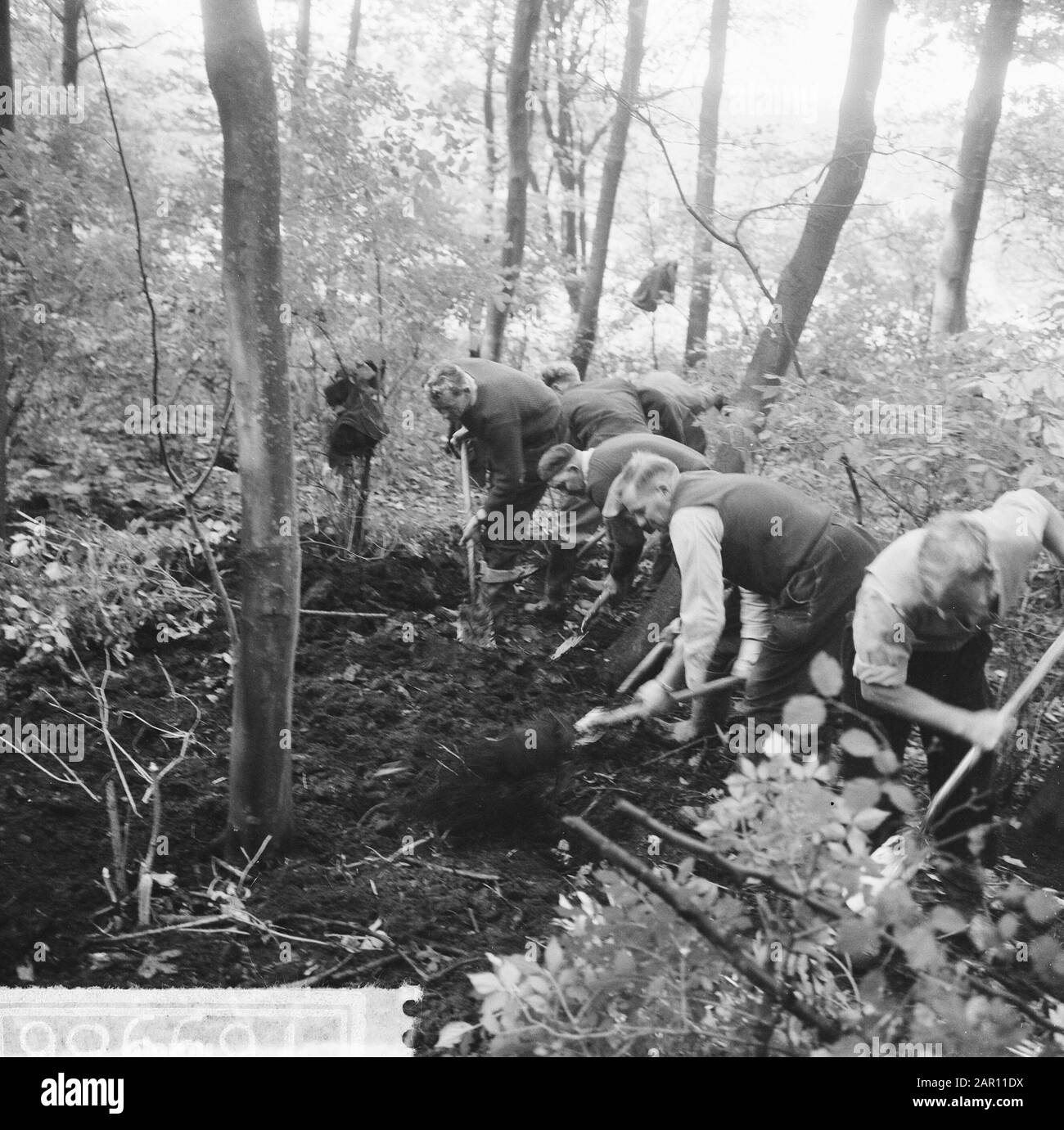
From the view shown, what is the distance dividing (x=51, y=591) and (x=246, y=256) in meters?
2.87

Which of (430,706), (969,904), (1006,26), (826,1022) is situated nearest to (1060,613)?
(969,904)

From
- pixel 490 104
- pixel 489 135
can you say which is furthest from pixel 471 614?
pixel 490 104

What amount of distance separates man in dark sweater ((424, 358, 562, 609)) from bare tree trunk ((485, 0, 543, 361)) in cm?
212

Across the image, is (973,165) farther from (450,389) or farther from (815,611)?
(815,611)

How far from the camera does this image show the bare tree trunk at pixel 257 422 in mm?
2938

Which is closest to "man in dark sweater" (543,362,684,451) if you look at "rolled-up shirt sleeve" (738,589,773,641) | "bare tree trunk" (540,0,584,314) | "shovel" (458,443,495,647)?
"shovel" (458,443,495,647)

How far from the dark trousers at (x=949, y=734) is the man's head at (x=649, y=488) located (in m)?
1.14

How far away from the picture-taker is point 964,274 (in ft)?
29.1

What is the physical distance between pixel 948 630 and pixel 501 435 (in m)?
3.35

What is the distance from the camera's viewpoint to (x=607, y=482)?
5.29 meters

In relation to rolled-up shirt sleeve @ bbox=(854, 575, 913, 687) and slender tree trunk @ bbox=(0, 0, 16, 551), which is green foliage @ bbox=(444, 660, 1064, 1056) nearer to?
rolled-up shirt sleeve @ bbox=(854, 575, 913, 687)

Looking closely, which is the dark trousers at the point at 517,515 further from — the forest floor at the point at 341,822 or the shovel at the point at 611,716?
the shovel at the point at 611,716

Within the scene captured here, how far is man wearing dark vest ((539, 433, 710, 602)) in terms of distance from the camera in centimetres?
529

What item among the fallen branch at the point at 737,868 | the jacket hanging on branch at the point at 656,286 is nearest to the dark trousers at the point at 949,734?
the fallen branch at the point at 737,868
